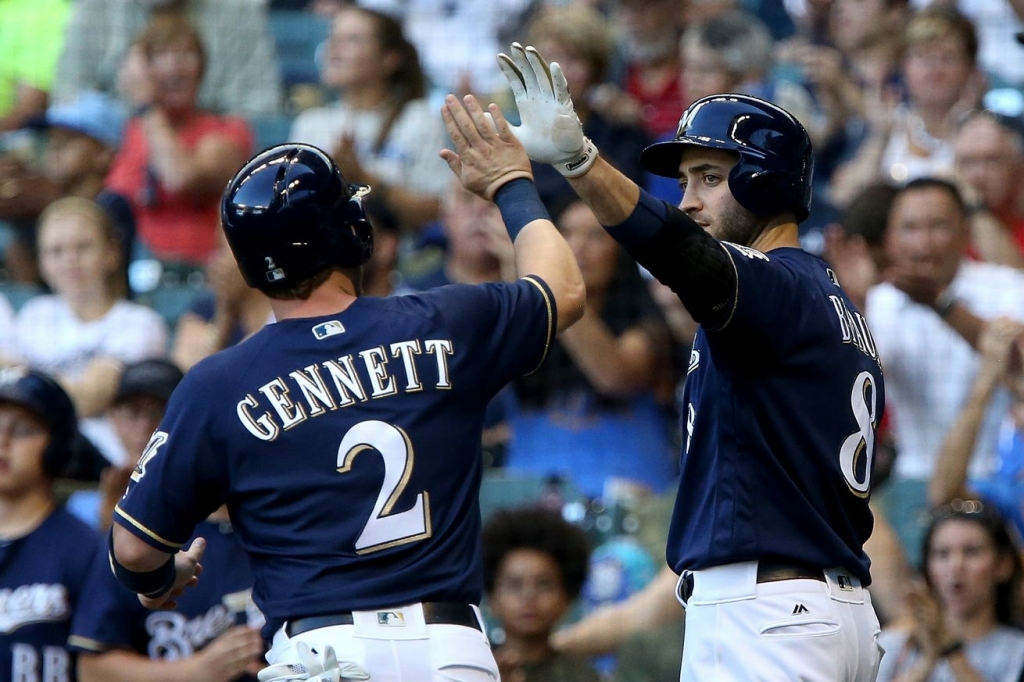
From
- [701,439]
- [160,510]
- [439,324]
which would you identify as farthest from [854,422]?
[160,510]

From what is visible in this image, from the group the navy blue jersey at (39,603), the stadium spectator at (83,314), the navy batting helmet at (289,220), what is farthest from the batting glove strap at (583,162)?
the stadium spectator at (83,314)

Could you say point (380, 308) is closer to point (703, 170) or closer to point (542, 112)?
point (542, 112)

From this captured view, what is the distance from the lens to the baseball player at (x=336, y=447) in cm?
312

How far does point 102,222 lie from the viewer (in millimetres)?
6883

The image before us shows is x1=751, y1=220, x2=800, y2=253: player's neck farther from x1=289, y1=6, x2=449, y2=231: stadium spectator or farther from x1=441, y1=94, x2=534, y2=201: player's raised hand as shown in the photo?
x1=289, y1=6, x2=449, y2=231: stadium spectator

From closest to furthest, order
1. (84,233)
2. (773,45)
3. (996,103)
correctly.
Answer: (84,233) < (996,103) < (773,45)

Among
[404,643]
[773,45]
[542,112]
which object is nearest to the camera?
[404,643]

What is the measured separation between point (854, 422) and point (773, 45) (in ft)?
17.5

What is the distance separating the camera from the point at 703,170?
348 centimetres

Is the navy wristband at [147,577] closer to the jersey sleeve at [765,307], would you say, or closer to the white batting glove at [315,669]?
the white batting glove at [315,669]

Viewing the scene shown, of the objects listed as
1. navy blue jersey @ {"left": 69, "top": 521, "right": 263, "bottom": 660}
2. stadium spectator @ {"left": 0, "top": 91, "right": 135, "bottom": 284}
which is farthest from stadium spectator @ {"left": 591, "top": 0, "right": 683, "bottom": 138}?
navy blue jersey @ {"left": 69, "top": 521, "right": 263, "bottom": 660}

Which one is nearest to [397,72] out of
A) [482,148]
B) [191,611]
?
[191,611]

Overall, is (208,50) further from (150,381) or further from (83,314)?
(150,381)

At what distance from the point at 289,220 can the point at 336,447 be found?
1.67 ft
